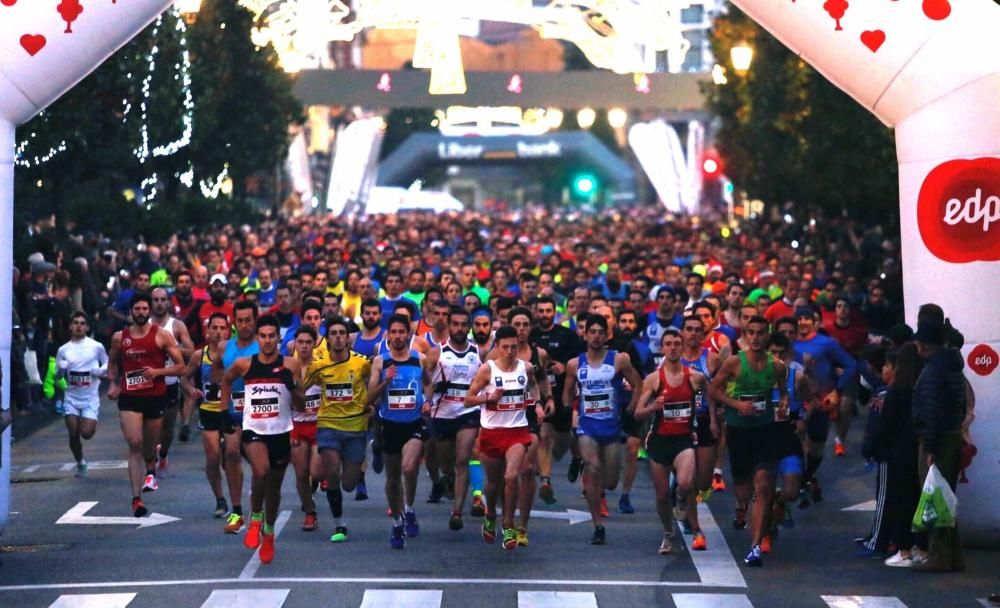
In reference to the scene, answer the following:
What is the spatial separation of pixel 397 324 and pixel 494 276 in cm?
1022

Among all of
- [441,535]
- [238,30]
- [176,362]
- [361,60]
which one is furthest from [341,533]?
[361,60]

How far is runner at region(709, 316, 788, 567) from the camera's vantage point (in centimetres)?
1525

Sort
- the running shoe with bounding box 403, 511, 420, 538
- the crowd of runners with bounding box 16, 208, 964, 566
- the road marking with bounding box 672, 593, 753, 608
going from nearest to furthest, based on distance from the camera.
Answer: the road marking with bounding box 672, 593, 753, 608, the crowd of runners with bounding box 16, 208, 964, 566, the running shoe with bounding box 403, 511, 420, 538

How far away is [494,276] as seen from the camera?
1025 inches

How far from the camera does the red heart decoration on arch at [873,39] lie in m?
15.4

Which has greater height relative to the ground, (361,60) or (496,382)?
(361,60)

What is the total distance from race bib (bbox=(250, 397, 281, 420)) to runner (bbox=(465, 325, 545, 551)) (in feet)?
4.58

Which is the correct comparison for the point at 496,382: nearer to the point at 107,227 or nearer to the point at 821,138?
the point at 107,227

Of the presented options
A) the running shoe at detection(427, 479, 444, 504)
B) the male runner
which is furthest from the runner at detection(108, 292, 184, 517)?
the running shoe at detection(427, 479, 444, 504)

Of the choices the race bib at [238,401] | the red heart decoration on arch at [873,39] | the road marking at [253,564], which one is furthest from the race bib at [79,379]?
the red heart decoration on arch at [873,39]

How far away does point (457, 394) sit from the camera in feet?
54.2

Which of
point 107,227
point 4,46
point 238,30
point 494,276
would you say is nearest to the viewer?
point 4,46

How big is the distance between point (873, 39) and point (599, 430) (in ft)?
11.7

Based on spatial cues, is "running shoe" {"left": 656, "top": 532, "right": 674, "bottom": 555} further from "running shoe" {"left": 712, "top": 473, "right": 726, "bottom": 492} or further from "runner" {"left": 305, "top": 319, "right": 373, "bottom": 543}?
"running shoe" {"left": 712, "top": 473, "right": 726, "bottom": 492}
